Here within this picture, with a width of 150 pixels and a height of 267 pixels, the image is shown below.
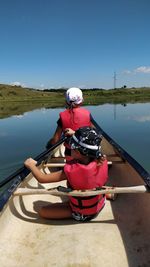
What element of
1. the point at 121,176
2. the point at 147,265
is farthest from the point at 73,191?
the point at 121,176

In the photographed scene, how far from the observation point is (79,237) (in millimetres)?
4383

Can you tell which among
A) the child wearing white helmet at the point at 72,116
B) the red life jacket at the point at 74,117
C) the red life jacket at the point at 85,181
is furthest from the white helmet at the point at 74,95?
the red life jacket at the point at 85,181

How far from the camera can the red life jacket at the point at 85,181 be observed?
4.20 m

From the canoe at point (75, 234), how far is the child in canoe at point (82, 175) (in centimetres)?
17

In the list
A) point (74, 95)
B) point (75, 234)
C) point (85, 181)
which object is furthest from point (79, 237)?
point (74, 95)

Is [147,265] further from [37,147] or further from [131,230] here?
[37,147]

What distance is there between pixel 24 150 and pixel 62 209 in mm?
9193

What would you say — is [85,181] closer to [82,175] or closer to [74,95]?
[82,175]

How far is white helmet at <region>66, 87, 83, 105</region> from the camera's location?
6352 mm

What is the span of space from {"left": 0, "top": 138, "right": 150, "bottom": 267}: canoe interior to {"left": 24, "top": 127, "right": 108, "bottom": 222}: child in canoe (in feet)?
0.67

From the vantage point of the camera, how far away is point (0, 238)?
4.11 metres

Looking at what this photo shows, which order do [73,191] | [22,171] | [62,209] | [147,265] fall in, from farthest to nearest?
[22,171] → [62,209] → [73,191] → [147,265]

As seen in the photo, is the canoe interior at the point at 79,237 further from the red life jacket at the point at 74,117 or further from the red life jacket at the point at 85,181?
the red life jacket at the point at 74,117

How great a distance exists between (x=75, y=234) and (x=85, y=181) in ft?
2.81
